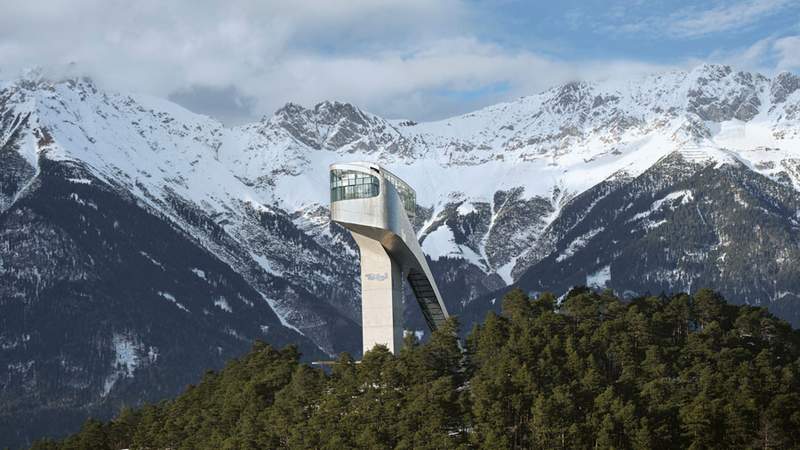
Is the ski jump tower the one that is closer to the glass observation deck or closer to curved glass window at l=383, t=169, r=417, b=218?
the glass observation deck

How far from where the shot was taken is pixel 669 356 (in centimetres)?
16275

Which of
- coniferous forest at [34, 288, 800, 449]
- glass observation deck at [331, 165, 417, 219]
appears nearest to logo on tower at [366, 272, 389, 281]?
coniferous forest at [34, 288, 800, 449]

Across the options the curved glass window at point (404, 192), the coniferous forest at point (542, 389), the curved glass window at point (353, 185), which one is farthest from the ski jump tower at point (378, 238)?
the coniferous forest at point (542, 389)

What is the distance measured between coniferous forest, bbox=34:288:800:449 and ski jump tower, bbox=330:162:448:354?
4.01m

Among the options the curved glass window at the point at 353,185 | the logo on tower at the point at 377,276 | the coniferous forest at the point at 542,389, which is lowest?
the coniferous forest at the point at 542,389

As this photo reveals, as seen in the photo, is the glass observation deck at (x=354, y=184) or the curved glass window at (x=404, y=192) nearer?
the glass observation deck at (x=354, y=184)

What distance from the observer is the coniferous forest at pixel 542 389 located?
14750 cm

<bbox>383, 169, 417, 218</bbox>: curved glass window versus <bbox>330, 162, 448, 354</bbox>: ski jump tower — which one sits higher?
<bbox>383, 169, 417, 218</bbox>: curved glass window

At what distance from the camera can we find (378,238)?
17025 centimetres

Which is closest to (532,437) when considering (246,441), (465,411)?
(465,411)

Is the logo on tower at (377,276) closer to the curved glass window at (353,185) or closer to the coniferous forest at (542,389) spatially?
the coniferous forest at (542,389)

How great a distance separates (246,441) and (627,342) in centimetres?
4013

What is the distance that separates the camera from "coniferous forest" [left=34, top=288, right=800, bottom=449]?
14750 cm

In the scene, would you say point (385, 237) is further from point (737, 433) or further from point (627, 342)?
point (737, 433)
